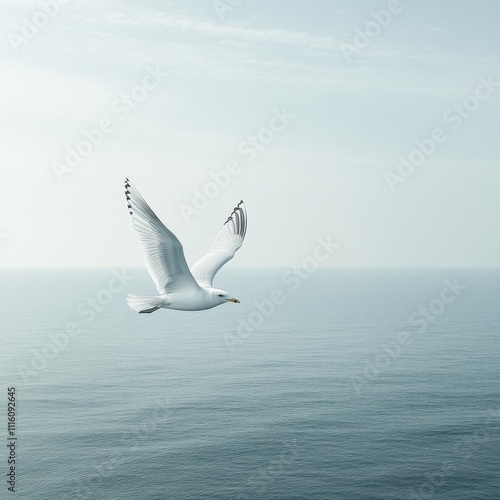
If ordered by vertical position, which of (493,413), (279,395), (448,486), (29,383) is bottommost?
(448,486)

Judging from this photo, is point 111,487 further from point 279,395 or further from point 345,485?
point 279,395

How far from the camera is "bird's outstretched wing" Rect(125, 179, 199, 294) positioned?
1664cm

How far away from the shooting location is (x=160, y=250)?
18.2 m

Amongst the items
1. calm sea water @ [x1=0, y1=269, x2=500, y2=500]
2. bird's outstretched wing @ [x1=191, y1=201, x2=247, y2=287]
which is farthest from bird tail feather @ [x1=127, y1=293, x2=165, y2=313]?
calm sea water @ [x1=0, y1=269, x2=500, y2=500]

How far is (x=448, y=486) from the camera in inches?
4055

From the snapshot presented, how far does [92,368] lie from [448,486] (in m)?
109

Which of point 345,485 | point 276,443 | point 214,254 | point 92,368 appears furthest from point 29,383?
point 214,254

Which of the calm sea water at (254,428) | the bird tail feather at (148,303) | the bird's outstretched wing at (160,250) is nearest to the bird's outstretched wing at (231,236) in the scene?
the bird's outstretched wing at (160,250)

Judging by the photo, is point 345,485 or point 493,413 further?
point 493,413

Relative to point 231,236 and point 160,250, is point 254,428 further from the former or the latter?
point 160,250

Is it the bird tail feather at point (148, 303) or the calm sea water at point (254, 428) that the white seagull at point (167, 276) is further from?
the calm sea water at point (254, 428)

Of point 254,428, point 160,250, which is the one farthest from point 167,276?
point 254,428

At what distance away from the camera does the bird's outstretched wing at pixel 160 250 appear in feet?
54.6

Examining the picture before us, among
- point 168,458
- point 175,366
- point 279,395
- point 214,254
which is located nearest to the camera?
point 214,254
